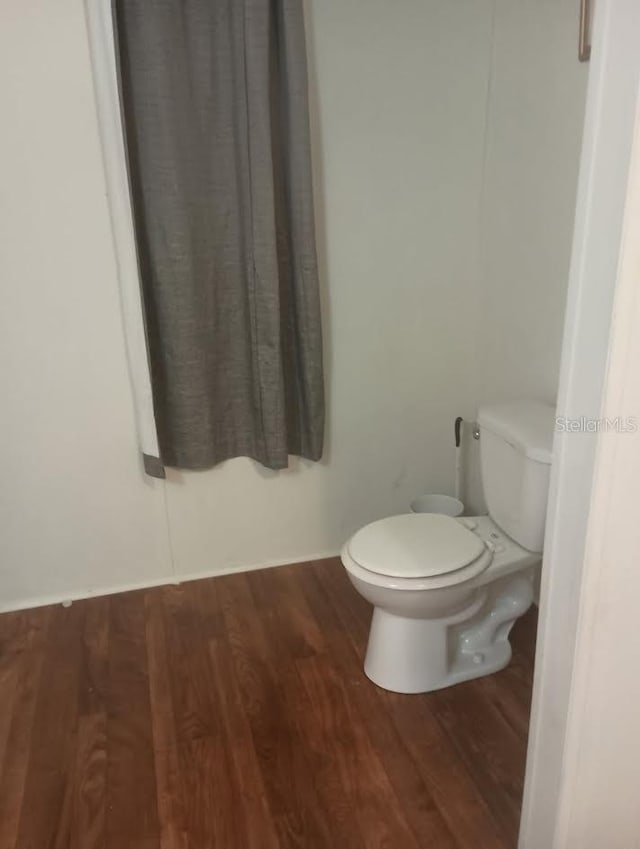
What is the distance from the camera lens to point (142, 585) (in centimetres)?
243

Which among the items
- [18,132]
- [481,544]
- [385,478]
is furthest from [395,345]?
[18,132]

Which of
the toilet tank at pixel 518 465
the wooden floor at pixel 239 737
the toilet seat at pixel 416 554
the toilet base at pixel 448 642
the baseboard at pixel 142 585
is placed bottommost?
the wooden floor at pixel 239 737

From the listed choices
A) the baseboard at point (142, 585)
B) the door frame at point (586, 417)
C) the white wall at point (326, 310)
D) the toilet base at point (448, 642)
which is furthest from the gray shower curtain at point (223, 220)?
the door frame at point (586, 417)

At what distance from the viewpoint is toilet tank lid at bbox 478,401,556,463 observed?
172 centimetres

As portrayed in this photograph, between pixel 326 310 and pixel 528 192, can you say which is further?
pixel 326 310

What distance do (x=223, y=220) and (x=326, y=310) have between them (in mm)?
488

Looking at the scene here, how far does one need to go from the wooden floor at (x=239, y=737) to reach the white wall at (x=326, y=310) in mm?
300

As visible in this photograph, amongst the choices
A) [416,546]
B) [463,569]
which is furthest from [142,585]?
[463,569]

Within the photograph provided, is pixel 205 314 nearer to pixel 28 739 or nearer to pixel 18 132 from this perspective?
pixel 18 132

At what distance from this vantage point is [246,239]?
2090mm

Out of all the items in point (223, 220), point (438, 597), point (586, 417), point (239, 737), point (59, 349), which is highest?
point (223, 220)

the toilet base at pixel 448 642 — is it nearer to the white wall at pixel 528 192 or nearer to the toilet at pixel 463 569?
the toilet at pixel 463 569

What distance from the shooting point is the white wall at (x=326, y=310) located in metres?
1.96

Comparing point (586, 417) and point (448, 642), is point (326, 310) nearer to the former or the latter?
point (448, 642)
